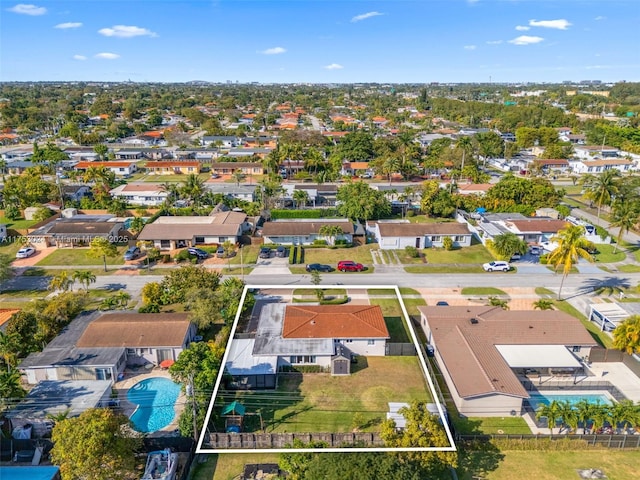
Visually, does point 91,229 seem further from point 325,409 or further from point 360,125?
point 360,125

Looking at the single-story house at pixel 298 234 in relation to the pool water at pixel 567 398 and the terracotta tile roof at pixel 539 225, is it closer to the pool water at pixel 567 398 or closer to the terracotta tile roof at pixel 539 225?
the terracotta tile roof at pixel 539 225

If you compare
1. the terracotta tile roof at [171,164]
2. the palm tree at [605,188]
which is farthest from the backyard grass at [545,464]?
the terracotta tile roof at [171,164]

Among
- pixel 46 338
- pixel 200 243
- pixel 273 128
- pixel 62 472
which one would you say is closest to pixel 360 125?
pixel 273 128

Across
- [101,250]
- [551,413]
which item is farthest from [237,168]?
[551,413]

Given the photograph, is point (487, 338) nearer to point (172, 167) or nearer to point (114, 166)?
point (172, 167)

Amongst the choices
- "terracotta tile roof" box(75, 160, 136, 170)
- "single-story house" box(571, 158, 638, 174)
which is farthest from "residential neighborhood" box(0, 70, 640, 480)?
"single-story house" box(571, 158, 638, 174)

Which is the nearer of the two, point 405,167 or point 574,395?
point 574,395

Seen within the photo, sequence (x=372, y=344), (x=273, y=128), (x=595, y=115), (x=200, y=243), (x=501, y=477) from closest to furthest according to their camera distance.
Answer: (x=501, y=477)
(x=372, y=344)
(x=200, y=243)
(x=273, y=128)
(x=595, y=115)
